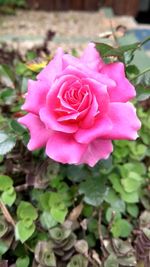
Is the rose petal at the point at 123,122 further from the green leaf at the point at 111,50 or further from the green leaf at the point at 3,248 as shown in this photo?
the green leaf at the point at 3,248

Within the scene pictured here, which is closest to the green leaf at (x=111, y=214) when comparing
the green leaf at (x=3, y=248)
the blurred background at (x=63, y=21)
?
the green leaf at (x=3, y=248)

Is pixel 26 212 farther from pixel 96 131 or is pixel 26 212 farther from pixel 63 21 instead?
pixel 63 21

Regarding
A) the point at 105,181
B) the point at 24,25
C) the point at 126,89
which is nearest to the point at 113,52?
the point at 126,89

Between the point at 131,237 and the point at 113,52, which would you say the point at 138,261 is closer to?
the point at 131,237

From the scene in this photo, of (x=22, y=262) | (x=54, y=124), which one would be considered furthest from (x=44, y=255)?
(x=54, y=124)

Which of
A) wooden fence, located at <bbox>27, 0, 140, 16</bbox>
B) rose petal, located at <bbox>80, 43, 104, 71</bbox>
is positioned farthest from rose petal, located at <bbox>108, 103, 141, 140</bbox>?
wooden fence, located at <bbox>27, 0, 140, 16</bbox>
